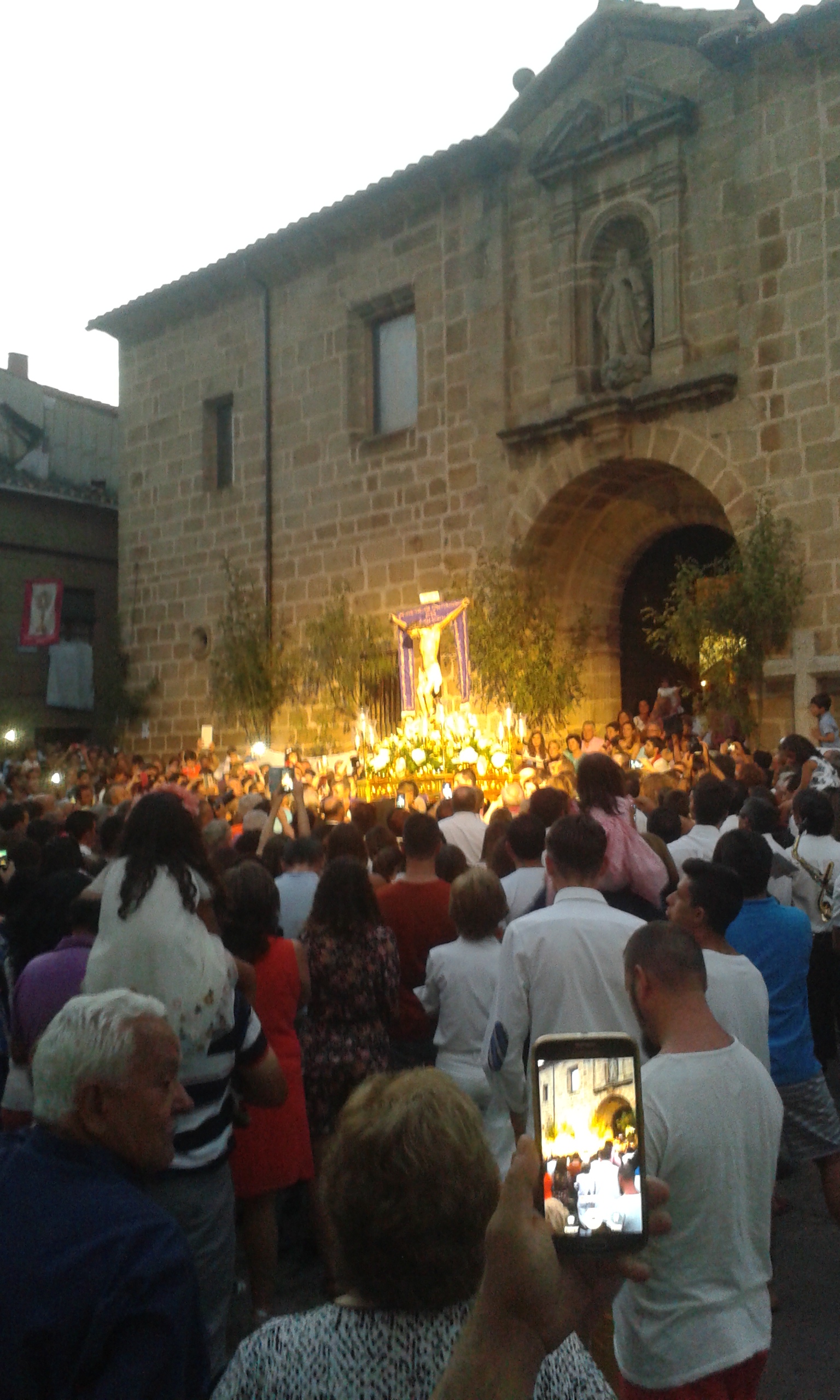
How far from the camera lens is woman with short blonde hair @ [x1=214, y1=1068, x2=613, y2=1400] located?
5.26 feet

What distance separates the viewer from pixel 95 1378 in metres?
1.78

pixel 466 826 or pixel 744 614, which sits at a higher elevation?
pixel 744 614

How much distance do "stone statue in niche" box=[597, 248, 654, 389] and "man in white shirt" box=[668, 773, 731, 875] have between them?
10073 mm

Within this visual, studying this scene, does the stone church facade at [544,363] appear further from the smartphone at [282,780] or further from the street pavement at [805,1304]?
the street pavement at [805,1304]

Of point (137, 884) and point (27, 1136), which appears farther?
point (137, 884)

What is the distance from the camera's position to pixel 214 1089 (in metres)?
3.32

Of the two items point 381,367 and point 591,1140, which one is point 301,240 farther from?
point 591,1140

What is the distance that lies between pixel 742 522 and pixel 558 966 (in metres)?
11.3

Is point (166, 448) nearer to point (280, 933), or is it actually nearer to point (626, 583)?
point (626, 583)

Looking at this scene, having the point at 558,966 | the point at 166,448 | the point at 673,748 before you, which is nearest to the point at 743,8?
the point at 673,748

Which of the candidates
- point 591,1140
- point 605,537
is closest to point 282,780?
point 591,1140

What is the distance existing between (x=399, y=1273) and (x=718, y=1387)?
1.27 metres

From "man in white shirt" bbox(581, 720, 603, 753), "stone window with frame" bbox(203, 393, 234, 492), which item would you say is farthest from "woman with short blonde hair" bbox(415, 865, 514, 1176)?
"stone window with frame" bbox(203, 393, 234, 492)

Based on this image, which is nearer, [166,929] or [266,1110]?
[166,929]
